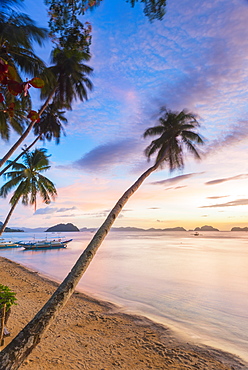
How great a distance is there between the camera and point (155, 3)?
4090 millimetres

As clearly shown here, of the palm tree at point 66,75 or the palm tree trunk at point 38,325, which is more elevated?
the palm tree at point 66,75

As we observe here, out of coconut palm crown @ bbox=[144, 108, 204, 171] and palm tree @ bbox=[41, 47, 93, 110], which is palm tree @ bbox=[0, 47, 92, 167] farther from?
coconut palm crown @ bbox=[144, 108, 204, 171]

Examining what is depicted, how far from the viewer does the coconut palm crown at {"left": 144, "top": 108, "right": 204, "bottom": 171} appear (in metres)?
9.88

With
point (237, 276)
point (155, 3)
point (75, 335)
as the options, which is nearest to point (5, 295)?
point (75, 335)

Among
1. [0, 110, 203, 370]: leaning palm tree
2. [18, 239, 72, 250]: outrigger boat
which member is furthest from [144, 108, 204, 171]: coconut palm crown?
[18, 239, 72, 250]: outrigger boat

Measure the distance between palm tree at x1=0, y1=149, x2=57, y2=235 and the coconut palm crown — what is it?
31.5 feet

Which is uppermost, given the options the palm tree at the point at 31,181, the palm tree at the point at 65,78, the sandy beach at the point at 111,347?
the palm tree at the point at 65,78

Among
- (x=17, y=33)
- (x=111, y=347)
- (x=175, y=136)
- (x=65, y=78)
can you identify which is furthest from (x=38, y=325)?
(x=65, y=78)

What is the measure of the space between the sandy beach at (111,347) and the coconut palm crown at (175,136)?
6457 millimetres

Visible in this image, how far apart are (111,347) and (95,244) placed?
3.43 metres

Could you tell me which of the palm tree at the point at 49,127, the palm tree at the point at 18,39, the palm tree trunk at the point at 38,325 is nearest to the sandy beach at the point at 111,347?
the palm tree trunk at the point at 38,325

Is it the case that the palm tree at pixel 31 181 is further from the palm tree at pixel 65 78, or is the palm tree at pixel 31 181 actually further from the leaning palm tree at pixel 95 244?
the leaning palm tree at pixel 95 244

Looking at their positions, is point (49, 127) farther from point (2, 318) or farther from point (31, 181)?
point (2, 318)

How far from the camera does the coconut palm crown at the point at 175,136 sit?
32.4 feet
